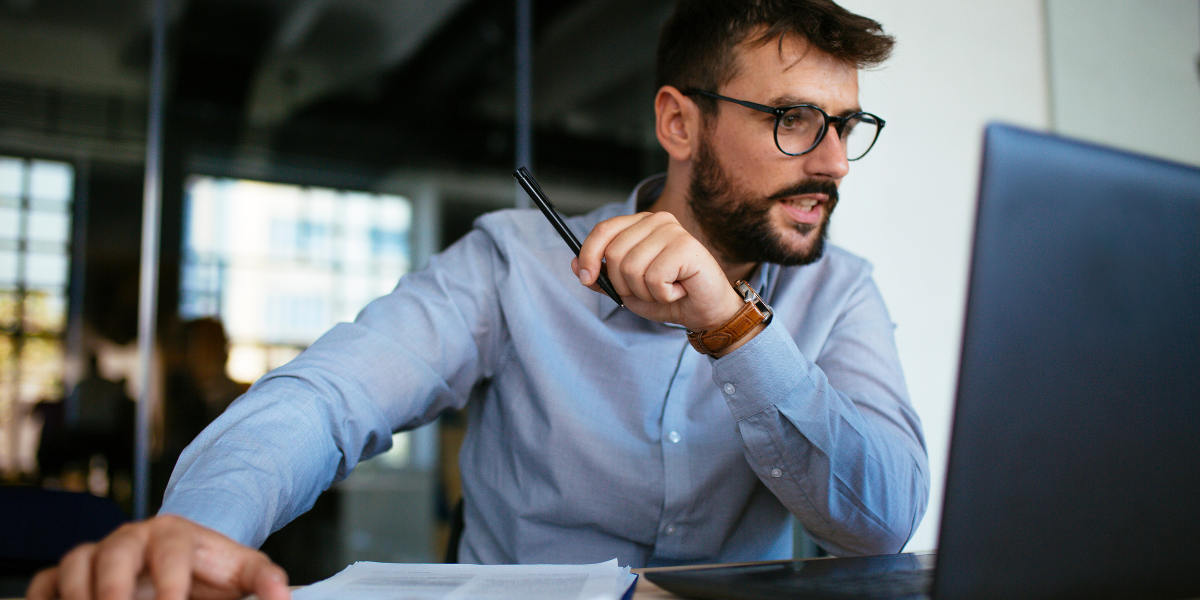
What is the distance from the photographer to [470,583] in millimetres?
622

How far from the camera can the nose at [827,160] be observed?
1.32 m

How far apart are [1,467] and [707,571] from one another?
8288 mm

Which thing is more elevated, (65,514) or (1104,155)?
(1104,155)

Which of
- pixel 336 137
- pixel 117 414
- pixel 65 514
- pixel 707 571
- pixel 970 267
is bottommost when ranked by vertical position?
pixel 117 414

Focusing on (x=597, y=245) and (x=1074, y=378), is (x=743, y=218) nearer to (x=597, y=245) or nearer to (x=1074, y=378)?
(x=597, y=245)

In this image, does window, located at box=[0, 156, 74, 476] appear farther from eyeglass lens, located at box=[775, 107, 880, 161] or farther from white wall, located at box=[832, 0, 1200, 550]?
eyeglass lens, located at box=[775, 107, 880, 161]

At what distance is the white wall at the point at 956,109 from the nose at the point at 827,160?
0.44 meters

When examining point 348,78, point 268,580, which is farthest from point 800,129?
point 348,78

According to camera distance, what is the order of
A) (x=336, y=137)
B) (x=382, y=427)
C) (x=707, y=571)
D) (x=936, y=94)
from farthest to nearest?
(x=336, y=137) → (x=936, y=94) → (x=382, y=427) → (x=707, y=571)

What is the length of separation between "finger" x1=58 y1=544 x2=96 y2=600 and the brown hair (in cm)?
118

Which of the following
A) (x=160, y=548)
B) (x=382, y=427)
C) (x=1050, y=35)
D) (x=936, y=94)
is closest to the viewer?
(x=160, y=548)

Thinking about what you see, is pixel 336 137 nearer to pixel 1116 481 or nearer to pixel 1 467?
Result: pixel 1 467

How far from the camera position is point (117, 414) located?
693 centimetres

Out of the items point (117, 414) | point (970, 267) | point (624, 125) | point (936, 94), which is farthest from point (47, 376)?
point (970, 267)
